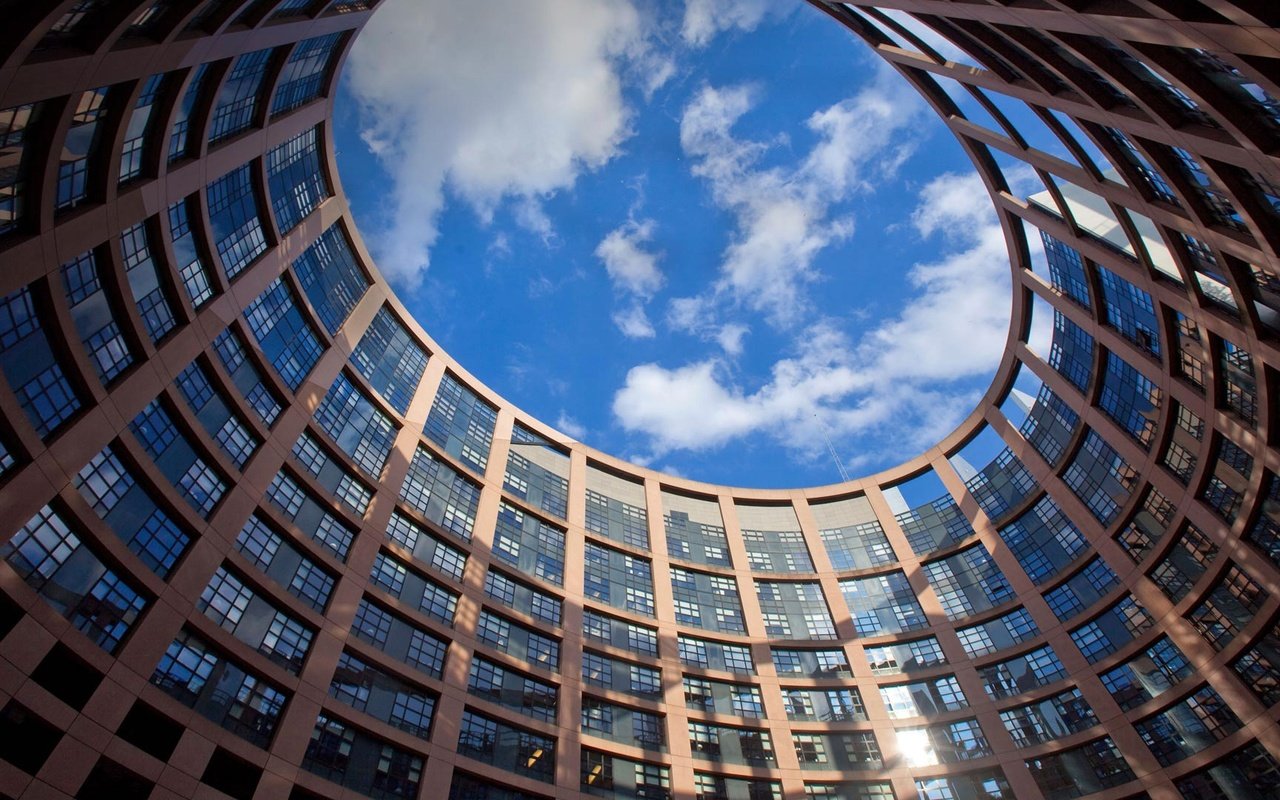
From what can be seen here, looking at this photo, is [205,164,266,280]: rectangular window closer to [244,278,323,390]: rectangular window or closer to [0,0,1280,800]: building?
[0,0,1280,800]: building

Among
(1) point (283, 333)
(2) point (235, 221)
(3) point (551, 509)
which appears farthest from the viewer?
(3) point (551, 509)

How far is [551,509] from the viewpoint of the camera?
161 feet

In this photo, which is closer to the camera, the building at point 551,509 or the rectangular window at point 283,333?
the building at point 551,509

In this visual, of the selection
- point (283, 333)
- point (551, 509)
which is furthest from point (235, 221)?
point (551, 509)

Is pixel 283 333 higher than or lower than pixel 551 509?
lower

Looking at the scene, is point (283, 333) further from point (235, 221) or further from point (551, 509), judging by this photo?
point (551, 509)

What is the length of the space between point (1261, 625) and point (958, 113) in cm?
3044

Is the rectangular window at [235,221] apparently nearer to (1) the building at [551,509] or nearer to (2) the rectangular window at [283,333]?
(1) the building at [551,509]

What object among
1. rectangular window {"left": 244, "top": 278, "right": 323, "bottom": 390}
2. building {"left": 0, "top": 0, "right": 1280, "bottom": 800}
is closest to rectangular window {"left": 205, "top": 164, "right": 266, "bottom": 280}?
building {"left": 0, "top": 0, "right": 1280, "bottom": 800}

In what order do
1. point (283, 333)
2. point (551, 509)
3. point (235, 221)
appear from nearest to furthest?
point (235, 221) < point (283, 333) < point (551, 509)

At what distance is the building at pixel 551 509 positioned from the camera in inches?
861

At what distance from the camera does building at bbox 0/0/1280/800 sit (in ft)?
71.7

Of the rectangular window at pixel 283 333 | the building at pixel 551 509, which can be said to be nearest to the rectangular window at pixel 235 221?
the building at pixel 551 509

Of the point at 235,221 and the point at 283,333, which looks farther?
the point at 283,333
